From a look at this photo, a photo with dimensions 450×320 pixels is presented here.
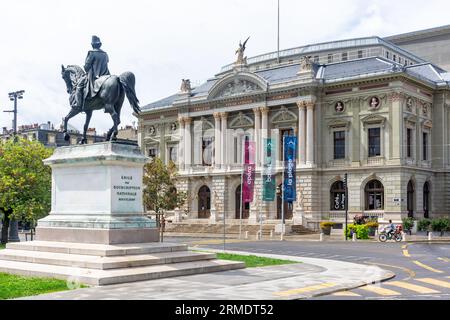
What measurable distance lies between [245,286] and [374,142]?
153ft

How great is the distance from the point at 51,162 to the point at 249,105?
155 feet

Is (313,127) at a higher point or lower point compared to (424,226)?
higher

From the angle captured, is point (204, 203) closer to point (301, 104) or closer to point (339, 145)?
point (301, 104)

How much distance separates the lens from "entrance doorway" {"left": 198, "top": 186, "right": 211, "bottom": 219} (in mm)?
74250

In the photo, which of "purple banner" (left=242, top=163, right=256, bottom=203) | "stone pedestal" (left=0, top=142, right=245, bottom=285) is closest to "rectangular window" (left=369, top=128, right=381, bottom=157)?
"purple banner" (left=242, top=163, right=256, bottom=203)

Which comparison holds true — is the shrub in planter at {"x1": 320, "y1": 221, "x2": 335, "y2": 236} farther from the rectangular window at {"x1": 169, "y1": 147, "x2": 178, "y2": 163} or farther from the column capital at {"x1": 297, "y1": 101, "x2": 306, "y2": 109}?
the rectangular window at {"x1": 169, "y1": 147, "x2": 178, "y2": 163}

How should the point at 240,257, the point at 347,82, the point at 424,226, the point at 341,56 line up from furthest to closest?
the point at 341,56 < the point at 347,82 < the point at 424,226 < the point at 240,257

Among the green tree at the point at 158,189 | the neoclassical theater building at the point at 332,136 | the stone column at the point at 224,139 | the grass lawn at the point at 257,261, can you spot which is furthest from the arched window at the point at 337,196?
the grass lawn at the point at 257,261

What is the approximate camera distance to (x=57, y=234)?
75.9 ft

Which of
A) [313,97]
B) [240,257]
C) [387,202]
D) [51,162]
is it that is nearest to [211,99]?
[313,97]

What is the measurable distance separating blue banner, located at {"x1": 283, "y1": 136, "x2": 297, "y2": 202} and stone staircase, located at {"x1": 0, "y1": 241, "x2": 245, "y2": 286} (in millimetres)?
37353

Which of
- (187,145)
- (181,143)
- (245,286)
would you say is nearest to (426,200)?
(187,145)

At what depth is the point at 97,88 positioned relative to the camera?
23953 mm

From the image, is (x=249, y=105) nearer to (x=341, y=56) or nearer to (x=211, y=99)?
(x=211, y=99)
